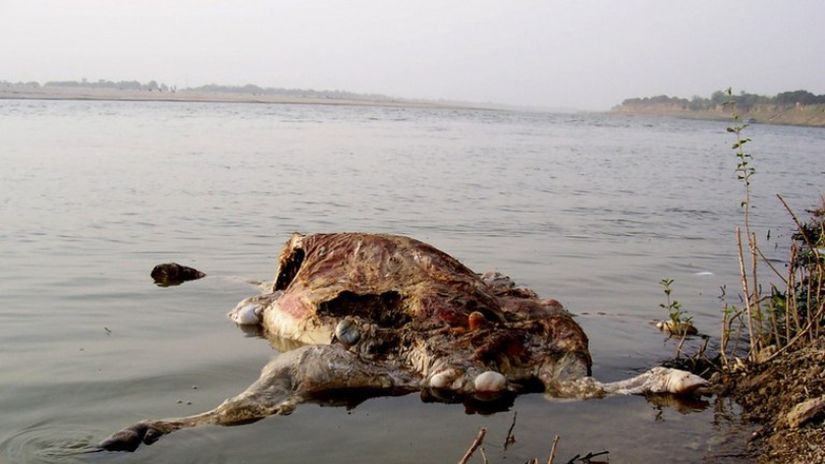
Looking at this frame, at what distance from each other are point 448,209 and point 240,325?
878cm

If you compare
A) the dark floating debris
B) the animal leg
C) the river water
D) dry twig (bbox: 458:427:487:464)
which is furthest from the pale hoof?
the dark floating debris

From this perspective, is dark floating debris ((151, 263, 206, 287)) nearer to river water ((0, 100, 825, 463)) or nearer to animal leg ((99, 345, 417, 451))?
river water ((0, 100, 825, 463))

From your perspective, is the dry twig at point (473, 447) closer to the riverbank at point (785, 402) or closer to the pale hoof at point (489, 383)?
the riverbank at point (785, 402)

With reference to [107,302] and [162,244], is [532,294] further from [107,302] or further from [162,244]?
[162,244]

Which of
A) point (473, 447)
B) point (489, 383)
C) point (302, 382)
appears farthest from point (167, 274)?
point (473, 447)

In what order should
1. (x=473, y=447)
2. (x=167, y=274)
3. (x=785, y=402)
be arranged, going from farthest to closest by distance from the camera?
(x=167, y=274), (x=785, y=402), (x=473, y=447)

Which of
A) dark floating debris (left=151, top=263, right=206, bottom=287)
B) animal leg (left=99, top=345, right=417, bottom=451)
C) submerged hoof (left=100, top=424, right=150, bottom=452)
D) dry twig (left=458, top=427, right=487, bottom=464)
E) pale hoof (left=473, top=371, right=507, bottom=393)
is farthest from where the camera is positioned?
dark floating debris (left=151, top=263, right=206, bottom=287)

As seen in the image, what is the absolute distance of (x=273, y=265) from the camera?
10.2m

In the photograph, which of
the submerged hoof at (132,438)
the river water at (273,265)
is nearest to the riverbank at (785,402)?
the river water at (273,265)

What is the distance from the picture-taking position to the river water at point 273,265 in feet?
16.3

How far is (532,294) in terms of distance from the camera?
6863mm

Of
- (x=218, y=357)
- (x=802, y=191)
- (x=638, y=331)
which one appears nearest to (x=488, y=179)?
(x=802, y=191)

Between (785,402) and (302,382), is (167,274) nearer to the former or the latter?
(302,382)

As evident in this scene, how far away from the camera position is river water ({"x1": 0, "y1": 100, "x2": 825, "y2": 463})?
4.97 m
